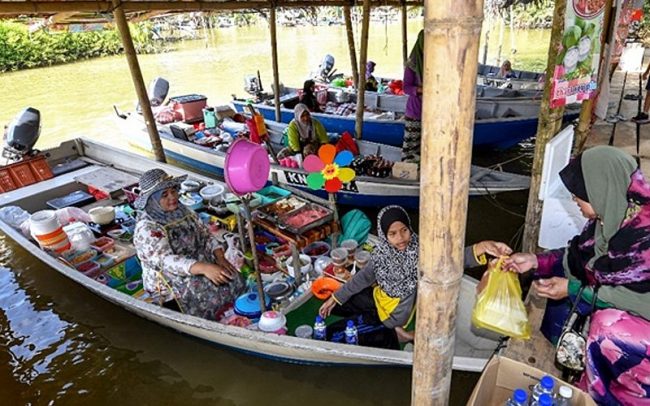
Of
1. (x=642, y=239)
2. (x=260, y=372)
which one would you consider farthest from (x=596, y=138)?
(x=260, y=372)

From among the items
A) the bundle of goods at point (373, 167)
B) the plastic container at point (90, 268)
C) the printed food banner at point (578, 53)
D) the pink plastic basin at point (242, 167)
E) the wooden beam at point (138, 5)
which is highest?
the wooden beam at point (138, 5)

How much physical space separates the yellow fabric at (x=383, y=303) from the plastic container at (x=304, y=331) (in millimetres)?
541

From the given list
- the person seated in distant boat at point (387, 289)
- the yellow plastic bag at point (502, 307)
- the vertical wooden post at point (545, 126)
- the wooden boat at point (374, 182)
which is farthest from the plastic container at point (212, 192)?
the yellow plastic bag at point (502, 307)

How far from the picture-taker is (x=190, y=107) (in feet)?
29.1

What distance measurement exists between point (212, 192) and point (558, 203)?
11.9ft

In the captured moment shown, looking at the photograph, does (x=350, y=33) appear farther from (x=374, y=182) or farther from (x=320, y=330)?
(x=320, y=330)

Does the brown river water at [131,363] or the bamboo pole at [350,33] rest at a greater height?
the bamboo pole at [350,33]

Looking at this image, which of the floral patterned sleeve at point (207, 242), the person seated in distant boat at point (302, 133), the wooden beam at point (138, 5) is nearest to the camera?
the floral patterned sleeve at point (207, 242)

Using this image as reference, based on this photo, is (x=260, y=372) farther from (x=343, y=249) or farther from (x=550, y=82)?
(x=550, y=82)

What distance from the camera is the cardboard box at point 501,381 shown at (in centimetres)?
197

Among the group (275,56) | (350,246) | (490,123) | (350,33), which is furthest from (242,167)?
(350,33)

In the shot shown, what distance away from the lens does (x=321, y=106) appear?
9633mm

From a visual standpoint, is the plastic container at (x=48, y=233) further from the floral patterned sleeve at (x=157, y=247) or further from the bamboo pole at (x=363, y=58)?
the bamboo pole at (x=363, y=58)

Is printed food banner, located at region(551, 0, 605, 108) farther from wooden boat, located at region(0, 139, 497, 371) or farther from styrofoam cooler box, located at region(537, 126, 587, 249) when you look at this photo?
wooden boat, located at region(0, 139, 497, 371)
